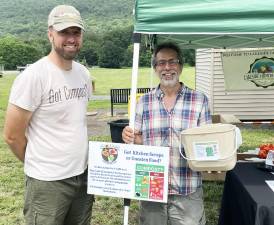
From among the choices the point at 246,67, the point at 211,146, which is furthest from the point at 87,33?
the point at 211,146

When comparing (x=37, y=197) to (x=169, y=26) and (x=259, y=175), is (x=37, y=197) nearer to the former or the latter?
(x=169, y=26)

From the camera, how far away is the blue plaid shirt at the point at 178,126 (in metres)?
2.80

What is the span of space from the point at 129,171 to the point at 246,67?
8.33m

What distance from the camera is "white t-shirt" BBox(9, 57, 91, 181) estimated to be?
248cm

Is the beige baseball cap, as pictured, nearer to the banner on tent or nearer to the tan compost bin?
the tan compost bin

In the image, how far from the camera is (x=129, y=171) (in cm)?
266

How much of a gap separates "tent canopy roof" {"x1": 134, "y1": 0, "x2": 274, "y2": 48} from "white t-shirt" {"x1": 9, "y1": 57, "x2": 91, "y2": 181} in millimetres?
635

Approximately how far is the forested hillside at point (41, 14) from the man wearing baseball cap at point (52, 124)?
74.3 metres

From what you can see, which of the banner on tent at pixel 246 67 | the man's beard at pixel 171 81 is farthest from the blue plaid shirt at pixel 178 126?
the banner on tent at pixel 246 67

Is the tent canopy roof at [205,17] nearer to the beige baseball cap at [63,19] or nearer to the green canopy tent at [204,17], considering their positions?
the green canopy tent at [204,17]

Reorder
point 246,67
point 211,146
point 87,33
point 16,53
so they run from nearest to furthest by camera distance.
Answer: point 211,146 < point 246,67 < point 87,33 < point 16,53

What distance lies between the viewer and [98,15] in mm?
89625

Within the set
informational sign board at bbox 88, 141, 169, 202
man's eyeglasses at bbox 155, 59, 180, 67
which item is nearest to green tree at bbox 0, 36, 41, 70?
man's eyeglasses at bbox 155, 59, 180, 67

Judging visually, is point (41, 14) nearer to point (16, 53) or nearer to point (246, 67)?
point (16, 53)
